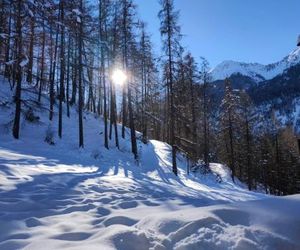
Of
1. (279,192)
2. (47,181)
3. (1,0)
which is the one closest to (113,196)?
(47,181)

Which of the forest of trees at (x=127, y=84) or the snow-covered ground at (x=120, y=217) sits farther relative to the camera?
the forest of trees at (x=127, y=84)

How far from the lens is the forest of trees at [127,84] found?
681 inches

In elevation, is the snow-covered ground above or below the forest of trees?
below

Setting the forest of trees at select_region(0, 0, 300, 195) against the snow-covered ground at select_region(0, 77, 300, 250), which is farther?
the forest of trees at select_region(0, 0, 300, 195)

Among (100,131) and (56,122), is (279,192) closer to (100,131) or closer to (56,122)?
(100,131)

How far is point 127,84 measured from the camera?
3050 centimetres

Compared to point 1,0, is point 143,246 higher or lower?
lower

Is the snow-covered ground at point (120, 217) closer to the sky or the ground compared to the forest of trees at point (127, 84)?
closer to the ground

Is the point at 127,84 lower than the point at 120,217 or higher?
higher

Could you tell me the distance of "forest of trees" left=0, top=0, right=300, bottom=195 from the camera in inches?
681

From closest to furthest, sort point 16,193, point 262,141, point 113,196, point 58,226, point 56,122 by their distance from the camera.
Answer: point 58,226
point 16,193
point 113,196
point 56,122
point 262,141

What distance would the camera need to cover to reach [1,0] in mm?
10672

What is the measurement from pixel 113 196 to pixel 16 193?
2.34 meters

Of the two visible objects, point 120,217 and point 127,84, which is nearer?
point 120,217
